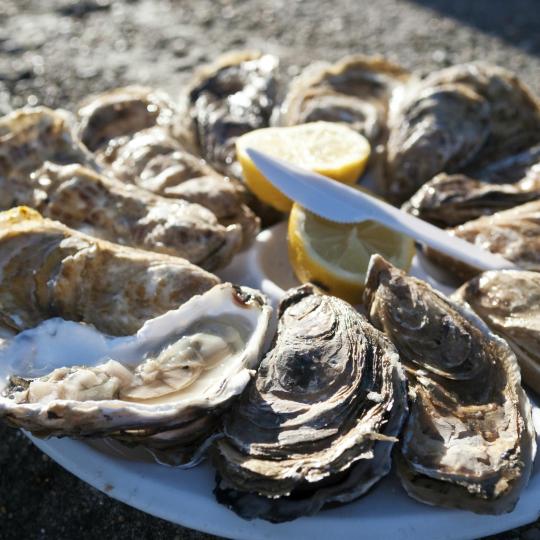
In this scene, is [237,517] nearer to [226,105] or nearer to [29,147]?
[29,147]

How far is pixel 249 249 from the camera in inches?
69.2

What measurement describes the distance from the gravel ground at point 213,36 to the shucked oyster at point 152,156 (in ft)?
3.58

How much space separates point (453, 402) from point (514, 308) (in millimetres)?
279

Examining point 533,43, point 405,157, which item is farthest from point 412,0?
point 405,157

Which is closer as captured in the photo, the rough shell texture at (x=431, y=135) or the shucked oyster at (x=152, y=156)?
the shucked oyster at (x=152, y=156)

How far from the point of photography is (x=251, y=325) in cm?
136

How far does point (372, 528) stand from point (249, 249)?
787 mm

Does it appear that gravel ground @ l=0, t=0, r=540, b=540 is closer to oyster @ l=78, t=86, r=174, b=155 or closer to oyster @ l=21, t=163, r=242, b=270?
oyster @ l=78, t=86, r=174, b=155

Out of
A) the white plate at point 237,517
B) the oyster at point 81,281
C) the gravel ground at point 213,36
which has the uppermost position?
the oyster at point 81,281

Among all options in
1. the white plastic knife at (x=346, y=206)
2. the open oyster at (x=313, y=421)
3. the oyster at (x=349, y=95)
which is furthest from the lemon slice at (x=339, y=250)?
the oyster at (x=349, y=95)

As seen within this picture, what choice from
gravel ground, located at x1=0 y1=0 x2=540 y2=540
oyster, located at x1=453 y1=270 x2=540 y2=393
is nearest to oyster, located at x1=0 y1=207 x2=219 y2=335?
oyster, located at x1=453 y1=270 x2=540 y2=393

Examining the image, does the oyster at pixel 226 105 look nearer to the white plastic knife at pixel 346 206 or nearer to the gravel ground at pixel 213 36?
the white plastic knife at pixel 346 206

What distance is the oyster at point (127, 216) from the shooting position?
5.18ft

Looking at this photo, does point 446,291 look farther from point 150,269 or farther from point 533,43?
point 533,43
